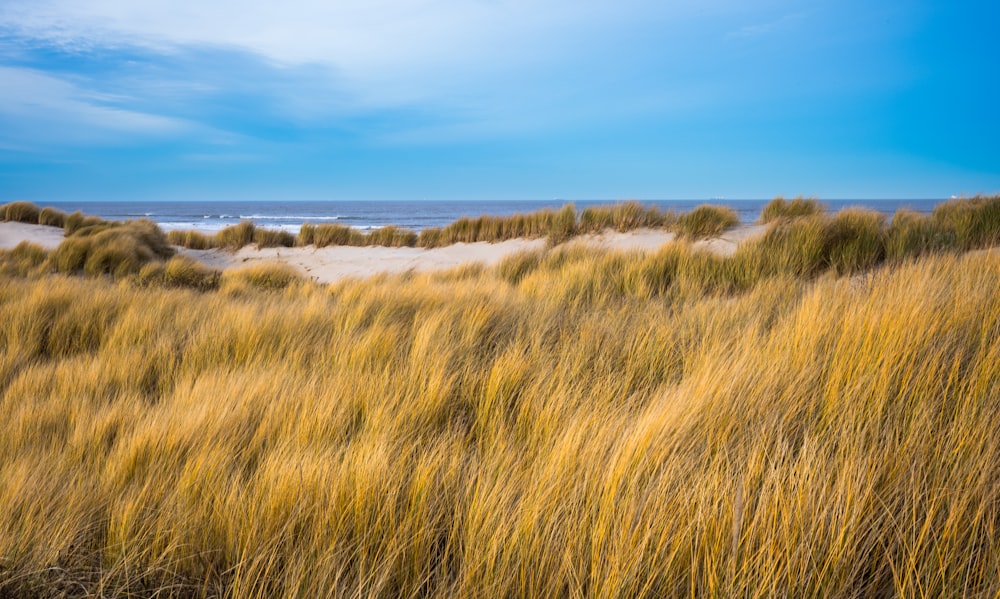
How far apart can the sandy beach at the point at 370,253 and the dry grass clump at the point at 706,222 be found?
0.17m

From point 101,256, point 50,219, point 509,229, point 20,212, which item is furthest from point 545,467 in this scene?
point 20,212

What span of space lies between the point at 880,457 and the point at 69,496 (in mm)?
2273

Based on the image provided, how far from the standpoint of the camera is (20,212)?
1559 cm

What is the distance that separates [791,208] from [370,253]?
900 cm

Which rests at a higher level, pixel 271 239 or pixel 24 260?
pixel 271 239

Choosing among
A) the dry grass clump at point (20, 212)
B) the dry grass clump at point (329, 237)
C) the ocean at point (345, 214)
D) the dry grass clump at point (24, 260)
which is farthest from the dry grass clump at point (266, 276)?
the dry grass clump at point (20, 212)

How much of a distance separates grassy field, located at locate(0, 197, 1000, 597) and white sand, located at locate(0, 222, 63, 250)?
1331 cm

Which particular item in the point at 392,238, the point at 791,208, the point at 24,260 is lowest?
the point at 24,260

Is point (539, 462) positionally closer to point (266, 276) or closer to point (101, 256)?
point (266, 276)

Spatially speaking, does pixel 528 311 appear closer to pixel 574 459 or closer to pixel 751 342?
pixel 751 342

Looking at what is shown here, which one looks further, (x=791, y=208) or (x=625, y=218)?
(x=625, y=218)

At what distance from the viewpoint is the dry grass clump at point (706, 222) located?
27.9 feet

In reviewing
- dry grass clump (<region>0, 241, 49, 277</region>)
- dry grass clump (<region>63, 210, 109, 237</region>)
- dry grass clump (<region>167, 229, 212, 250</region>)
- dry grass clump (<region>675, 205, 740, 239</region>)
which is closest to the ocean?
dry grass clump (<region>675, 205, 740, 239</region>)

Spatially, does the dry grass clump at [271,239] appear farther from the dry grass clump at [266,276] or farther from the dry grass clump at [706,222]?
the dry grass clump at [706,222]
